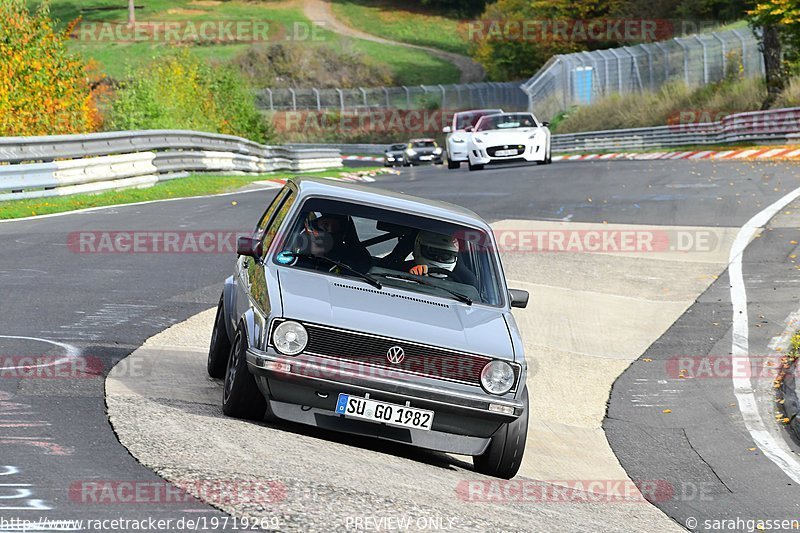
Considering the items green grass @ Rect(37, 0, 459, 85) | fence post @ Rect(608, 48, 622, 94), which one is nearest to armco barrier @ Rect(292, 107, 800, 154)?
fence post @ Rect(608, 48, 622, 94)

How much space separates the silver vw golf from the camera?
693 centimetres

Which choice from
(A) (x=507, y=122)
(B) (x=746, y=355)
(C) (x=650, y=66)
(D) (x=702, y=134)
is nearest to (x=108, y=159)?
(A) (x=507, y=122)

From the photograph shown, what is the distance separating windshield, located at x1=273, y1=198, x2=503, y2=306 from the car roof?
44mm

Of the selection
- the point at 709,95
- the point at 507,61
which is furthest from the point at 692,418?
the point at 507,61

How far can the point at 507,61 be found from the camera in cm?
8431

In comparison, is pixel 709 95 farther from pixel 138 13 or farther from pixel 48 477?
pixel 138 13

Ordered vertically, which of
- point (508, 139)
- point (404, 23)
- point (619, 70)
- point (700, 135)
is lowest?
point (700, 135)

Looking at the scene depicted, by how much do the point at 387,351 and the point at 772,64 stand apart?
38.8 meters

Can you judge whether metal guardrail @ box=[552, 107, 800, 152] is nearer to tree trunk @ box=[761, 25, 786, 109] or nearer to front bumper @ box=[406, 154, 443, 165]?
tree trunk @ box=[761, 25, 786, 109]

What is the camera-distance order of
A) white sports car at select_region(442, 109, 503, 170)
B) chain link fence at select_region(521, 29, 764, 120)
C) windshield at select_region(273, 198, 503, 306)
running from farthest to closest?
chain link fence at select_region(521, 29, 764, 120) < white sports car at select_region(442, 109, 503, 170) < windshield at select_region(273, 198, 503, 306)

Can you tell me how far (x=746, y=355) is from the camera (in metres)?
11.2

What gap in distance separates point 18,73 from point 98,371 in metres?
19.9

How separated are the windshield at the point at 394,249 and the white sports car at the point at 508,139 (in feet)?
73.3

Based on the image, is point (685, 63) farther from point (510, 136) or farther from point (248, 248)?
point (248, 248)
